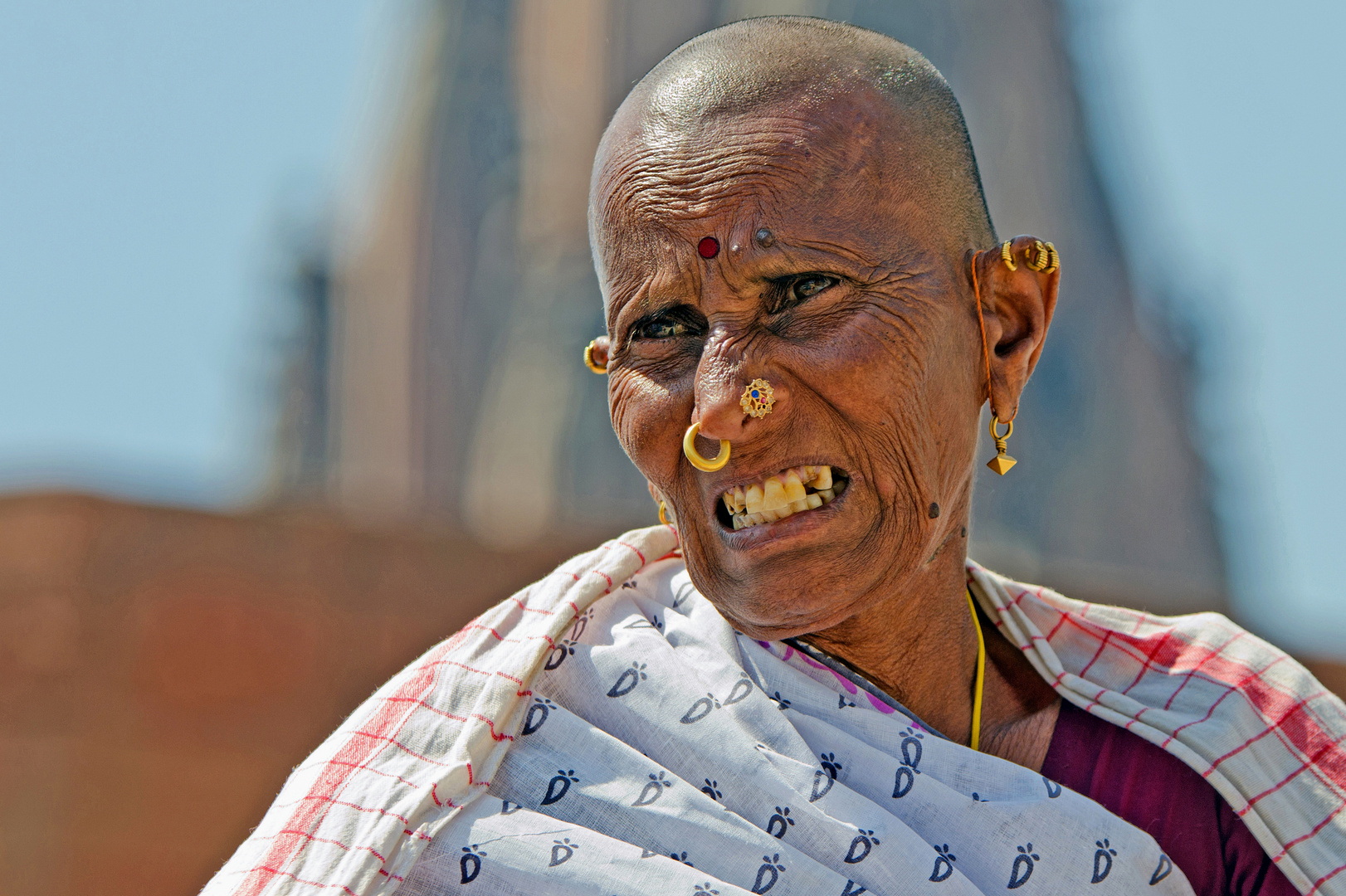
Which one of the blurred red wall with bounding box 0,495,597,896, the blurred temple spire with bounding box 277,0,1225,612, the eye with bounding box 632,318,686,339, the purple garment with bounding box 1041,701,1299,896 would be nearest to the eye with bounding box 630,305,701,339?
the eye with bounding box 632,318,686,339

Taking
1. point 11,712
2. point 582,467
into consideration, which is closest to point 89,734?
point 11,712

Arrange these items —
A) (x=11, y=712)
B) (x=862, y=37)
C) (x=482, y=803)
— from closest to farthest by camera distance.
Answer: (x=482, y=803) → (x=862, y=37) → (x=11, y=712)

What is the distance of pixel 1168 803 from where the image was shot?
223 centimetres

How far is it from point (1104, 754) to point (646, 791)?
2.82 feet

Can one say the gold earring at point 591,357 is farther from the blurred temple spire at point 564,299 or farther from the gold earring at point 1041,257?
the blurred temple spire at point 564,299

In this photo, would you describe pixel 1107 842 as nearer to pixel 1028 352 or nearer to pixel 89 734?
pixel 1028 352

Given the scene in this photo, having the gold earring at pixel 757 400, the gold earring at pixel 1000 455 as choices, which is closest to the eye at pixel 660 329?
the gold earring at pixel 757 400

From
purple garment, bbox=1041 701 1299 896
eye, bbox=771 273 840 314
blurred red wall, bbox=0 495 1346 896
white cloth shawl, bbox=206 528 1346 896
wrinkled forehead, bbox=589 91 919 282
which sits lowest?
blurred red wall, bbox=0 495 1346 896

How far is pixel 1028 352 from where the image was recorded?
2264mm

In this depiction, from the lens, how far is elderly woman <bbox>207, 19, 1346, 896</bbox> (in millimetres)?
1955

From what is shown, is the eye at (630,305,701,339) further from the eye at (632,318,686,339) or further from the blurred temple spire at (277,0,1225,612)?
the blurred temple spire at (277,0,1225,612)

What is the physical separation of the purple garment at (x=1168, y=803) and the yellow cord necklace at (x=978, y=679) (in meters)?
0.13

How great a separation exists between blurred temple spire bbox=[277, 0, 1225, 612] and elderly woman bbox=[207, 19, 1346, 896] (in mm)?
20817

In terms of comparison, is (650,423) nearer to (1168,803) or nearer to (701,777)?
(701,777)
